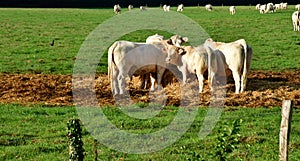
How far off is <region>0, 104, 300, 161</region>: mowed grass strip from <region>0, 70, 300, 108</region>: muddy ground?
2.85 ft

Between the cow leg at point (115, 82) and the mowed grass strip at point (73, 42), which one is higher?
the cow leg at point (115, 82)

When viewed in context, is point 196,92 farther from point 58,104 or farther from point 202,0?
point 202,0

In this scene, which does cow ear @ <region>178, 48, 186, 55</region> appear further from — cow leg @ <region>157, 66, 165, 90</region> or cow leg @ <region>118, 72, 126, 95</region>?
cow leg @ <region>118, 72, 126, 95</region>

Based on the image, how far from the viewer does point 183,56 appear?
1636 cm

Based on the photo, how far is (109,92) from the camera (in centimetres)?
1529

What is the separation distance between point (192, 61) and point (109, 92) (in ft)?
9.85

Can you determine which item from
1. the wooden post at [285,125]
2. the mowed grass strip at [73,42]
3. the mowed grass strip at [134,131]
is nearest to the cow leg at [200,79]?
the mowed grass strip at [134,131]

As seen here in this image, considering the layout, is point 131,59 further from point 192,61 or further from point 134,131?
point 134,131

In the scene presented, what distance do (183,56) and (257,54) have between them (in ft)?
31.5

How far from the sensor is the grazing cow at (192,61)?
1564cm

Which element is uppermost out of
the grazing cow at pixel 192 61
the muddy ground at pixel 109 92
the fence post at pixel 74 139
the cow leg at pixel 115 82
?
the fence post at pixel 74 139

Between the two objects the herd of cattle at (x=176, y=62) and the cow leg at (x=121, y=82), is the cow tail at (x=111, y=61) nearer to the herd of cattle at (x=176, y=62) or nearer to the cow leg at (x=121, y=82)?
the herd of cattle at (x=176, y=62)

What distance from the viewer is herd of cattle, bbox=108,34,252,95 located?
15406mm

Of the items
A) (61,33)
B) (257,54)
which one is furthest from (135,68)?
(61,33)
